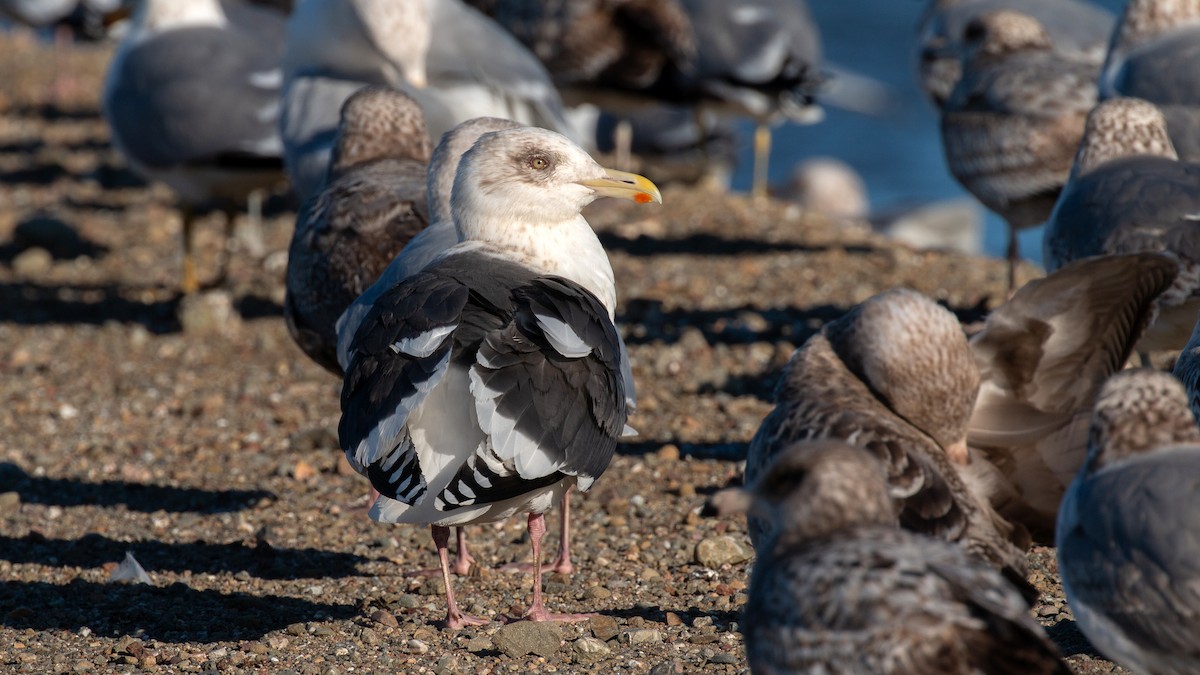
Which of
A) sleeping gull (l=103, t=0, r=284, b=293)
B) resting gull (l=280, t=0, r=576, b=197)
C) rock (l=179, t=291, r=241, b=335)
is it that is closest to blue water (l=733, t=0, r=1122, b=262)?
resting gull (l=280, t=0, r=576, b=197)

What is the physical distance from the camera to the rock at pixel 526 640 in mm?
4363

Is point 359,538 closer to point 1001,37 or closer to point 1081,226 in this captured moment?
point 1081,226

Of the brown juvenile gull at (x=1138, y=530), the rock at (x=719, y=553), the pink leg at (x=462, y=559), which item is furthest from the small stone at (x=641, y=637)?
the brown juvenile gull at (x=1138, y=530)

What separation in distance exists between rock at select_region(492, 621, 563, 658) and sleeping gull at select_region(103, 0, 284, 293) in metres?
5.24

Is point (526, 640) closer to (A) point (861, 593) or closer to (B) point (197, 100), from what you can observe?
(A) point (861, 593)

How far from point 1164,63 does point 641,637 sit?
192 inches

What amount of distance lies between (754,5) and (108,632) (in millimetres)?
8884

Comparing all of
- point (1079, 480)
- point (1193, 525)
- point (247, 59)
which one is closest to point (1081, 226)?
point (1079, 480)

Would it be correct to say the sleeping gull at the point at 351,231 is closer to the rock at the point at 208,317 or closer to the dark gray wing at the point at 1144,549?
the rock at the point at 208,317

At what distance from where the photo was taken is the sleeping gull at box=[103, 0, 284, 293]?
9039mm

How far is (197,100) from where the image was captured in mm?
9062

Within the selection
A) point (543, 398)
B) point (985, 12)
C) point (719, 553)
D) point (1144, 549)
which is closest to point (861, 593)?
point (1144, 549)

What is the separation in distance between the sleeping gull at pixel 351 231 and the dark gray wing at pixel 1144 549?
9.90ft

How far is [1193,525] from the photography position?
332 cm
